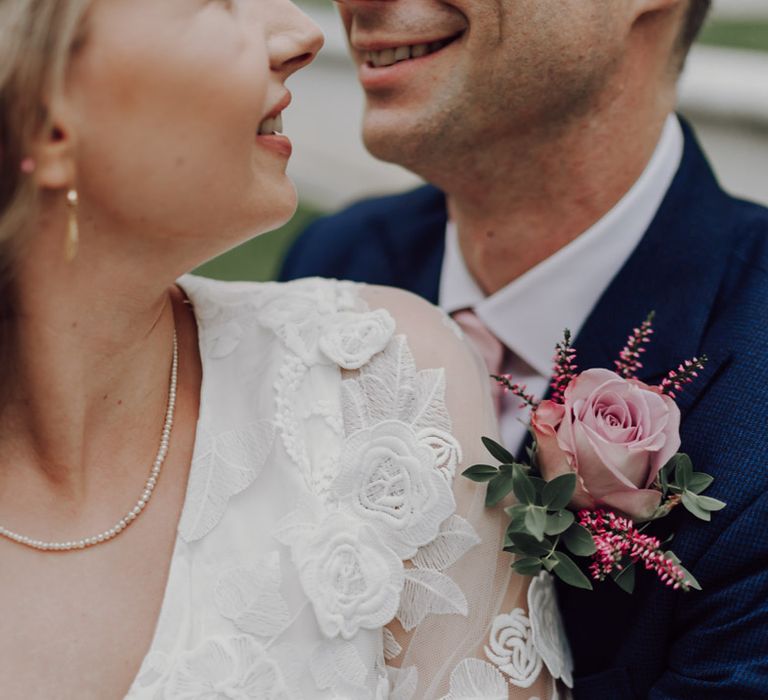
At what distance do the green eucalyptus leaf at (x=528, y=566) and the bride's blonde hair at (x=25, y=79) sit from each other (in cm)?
94

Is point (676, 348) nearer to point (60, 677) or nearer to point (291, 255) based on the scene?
point (60, 677)

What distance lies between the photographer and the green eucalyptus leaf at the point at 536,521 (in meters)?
1.68

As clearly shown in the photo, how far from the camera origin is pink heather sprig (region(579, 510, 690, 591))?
5.68 feet

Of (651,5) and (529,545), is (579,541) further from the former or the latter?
(651,5)

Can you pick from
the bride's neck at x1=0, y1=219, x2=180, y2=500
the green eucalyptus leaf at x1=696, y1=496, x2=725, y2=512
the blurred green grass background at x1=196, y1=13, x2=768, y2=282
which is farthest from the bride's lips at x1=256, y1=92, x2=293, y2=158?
the blurred green grass background at x1=196, y1=13, x2=768, y2=282

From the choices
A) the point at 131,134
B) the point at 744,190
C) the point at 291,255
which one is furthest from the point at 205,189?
the point at 744,190

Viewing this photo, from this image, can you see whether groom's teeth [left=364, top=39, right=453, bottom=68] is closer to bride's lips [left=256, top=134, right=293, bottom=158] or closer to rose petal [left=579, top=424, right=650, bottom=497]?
bride's lips [left=256, top=134, right=293, bottom=158]

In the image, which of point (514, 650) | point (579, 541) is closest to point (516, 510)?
point (579, 541)

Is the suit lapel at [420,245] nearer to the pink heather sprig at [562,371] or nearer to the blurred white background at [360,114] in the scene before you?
the pink heather sprig at [562,371]

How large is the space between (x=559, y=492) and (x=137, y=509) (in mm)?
701

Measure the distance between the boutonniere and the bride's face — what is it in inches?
23.2

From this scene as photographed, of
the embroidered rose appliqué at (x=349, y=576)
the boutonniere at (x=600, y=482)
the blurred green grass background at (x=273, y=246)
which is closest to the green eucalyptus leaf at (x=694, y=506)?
the boutonniere at (x=600, y=482)

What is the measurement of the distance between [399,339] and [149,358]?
43 centimetres

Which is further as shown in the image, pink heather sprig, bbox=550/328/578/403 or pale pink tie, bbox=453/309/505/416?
pale pink tie, bbox=453/309/505/416
